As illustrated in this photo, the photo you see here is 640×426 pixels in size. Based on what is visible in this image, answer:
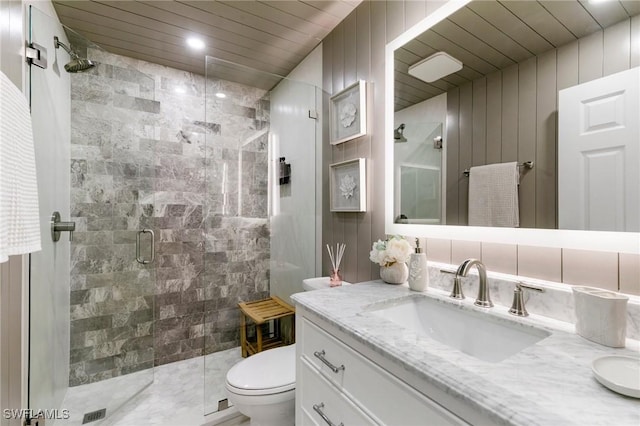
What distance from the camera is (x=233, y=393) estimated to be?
1301 mm

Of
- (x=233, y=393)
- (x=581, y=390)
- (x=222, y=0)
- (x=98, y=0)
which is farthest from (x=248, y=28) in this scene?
(x=581, y=390)

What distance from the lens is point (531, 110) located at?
35.9 inches

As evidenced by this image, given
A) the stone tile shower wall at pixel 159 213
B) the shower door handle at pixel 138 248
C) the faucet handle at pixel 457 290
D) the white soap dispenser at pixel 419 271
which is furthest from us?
the shower door handle at pixel 138 248

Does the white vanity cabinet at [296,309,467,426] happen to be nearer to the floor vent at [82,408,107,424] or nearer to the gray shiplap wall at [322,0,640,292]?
the gray shiplap wall at [322,0,640,292]

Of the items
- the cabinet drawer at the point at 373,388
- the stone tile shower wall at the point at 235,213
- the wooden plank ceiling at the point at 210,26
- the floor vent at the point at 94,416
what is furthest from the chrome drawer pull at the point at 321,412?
the wooden plank ceiling at the point at 210,26

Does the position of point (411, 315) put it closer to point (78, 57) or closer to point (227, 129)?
point (227, 129)

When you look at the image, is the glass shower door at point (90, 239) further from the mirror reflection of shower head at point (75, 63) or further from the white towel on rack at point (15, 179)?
the white towel on rack at point (15, 179)

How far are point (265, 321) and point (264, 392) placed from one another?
Answer: 617 mm

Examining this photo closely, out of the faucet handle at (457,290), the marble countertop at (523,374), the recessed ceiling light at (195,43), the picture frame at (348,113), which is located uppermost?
the recessed ceiling light at (195,43)

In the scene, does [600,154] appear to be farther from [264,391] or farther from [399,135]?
[264,391]

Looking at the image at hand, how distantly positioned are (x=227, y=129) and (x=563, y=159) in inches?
70.4

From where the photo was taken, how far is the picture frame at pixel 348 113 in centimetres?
157

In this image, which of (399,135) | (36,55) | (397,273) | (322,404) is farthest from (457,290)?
(36,55)

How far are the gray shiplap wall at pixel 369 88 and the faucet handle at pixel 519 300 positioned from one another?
0.69m
